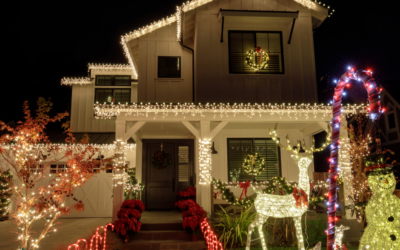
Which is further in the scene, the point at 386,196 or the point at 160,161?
the point at 160,161

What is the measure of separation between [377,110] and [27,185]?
619cm

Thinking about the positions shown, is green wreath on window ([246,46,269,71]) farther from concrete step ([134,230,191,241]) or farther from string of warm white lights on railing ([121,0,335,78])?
concrete step ([134,230,191,241])

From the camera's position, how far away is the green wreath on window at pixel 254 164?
10453 millimetres

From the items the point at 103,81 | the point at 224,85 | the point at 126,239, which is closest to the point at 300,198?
the point at 126,239

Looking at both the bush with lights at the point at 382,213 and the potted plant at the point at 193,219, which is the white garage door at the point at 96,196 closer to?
the potted plant at the point at 193,219

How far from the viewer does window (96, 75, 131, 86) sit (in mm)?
14953

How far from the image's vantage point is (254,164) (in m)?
10.5

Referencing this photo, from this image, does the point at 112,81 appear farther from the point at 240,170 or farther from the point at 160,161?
the point at 240,170

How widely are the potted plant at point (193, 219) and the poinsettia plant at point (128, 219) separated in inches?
44.8

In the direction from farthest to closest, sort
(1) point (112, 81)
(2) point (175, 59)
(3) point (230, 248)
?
(1) point (112, 81)
(2) point (175, 59)
(3) point (230, 248)

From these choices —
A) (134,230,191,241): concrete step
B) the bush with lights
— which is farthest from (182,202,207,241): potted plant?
the bush with lights

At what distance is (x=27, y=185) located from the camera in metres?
6.02

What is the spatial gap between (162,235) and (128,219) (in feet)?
3.29

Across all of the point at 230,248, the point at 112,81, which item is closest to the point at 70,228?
the point at 230,248
